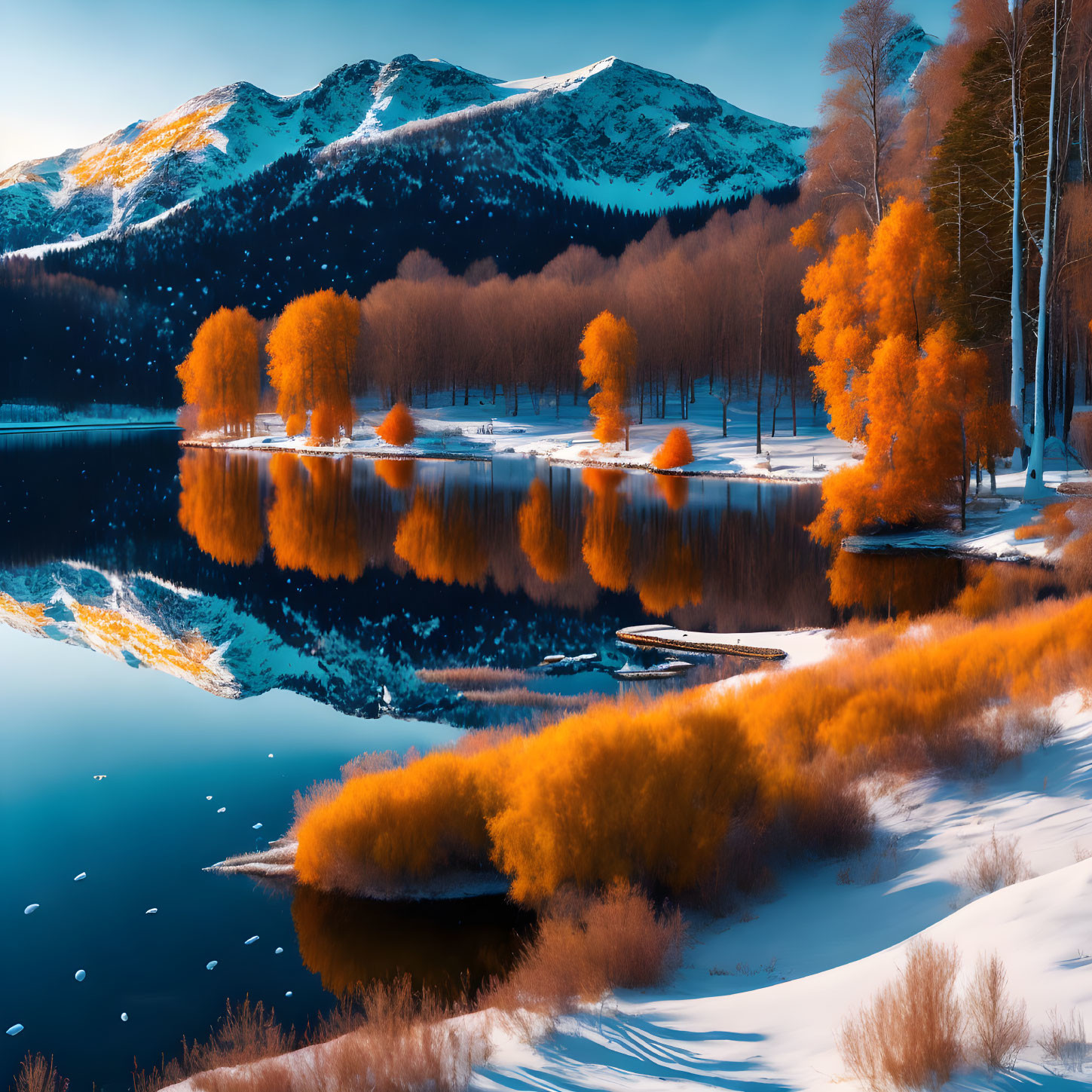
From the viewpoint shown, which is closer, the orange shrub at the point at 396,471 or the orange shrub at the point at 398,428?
the orange shrub at the point at 396,471

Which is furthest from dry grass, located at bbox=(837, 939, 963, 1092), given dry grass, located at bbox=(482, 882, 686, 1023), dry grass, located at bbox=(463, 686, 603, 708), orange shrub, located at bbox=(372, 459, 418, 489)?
orange shrub, located at bbox=(372, 459, 418, 489)

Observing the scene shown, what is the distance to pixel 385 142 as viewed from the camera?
579 feet

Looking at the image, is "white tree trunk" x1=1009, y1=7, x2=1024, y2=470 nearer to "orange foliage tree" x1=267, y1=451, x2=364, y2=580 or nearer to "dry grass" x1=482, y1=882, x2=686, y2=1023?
"orange foliage tree" x1=267, y1=451, x2=364, y2=580

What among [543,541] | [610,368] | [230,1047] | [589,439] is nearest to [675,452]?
[610,368]

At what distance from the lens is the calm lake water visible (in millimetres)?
6594

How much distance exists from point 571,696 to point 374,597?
28.3 feet

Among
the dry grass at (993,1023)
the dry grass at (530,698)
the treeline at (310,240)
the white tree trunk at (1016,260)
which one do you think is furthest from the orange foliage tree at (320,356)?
the treeline at (310,240)

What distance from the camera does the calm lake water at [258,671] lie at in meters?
6.59

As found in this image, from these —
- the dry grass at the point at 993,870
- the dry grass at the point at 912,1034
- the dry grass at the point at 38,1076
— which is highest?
the dry grass at the point at 912,1034

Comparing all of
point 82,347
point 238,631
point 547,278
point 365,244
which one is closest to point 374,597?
point 238,631

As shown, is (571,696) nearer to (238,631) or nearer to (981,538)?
(238,631)

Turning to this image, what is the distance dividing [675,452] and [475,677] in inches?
1445

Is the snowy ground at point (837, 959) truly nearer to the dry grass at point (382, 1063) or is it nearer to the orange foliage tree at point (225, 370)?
the dry grass at point (382, 1063)

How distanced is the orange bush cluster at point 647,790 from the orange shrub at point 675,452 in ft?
130
